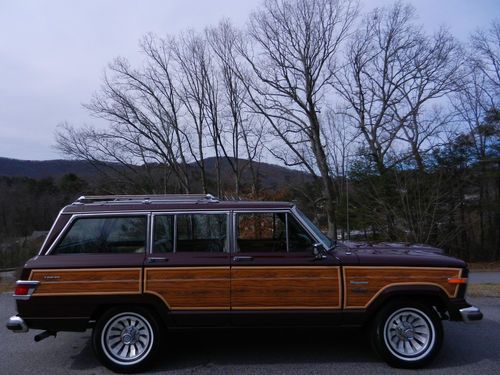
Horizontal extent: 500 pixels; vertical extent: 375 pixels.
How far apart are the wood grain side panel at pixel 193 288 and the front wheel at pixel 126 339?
1.08ft

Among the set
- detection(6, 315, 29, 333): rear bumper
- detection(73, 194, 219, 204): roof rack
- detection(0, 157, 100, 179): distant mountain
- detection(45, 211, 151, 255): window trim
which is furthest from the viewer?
detection(0, 157, 100, 179): distant mountain

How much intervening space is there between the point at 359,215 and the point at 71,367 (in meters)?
22.0

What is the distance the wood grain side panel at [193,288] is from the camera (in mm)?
5508

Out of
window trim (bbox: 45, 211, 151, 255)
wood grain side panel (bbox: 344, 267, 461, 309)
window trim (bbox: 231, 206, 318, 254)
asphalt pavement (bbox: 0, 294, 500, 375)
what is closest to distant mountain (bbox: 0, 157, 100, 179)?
asphalt pavement (bbox: 0, 294, 500, 375)

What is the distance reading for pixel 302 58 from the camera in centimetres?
3247

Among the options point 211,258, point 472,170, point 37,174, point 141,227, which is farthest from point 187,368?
point 37,174

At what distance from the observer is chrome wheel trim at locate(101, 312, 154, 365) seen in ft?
17.9

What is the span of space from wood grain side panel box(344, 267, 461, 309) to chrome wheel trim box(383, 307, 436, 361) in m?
0.33

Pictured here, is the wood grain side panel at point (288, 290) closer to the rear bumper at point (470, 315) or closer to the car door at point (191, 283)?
the car door at point (191, 283)

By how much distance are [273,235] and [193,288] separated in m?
1.20

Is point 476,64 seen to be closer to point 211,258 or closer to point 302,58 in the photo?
point 302,58

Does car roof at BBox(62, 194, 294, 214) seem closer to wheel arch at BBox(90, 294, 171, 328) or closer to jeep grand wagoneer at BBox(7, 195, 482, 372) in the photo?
jeep grand wagoneer at BBox(7, 195, 482, 372)

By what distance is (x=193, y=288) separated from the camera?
18.1 ft

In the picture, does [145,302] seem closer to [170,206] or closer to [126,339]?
[126,339]
